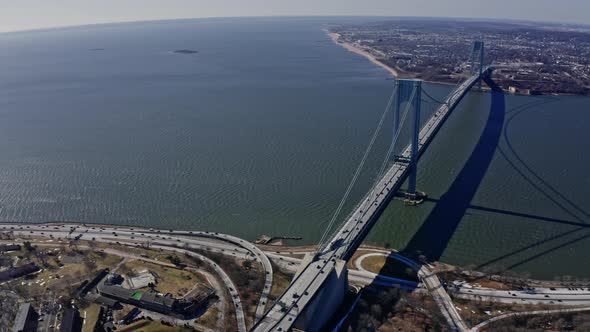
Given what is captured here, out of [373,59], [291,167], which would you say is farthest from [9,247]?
[373,59]

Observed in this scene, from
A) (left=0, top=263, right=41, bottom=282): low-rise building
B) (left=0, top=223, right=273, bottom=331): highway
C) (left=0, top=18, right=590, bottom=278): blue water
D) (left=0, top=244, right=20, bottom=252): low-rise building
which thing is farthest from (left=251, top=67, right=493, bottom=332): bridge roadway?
(left=0, top=244, right=20, bottom=252): low-rise building

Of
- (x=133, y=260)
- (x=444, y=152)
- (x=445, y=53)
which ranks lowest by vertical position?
(x=133, y=260)

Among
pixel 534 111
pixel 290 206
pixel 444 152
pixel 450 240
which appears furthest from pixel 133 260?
pixel 534 111

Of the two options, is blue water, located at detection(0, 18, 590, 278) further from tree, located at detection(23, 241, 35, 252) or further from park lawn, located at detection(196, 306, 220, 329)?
park lawn, located at detection(196, 306, 220, 329)

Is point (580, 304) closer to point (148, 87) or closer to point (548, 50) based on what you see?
point (148, 87)

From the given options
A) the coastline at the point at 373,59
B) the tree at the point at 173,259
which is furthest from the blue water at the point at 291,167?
the coastline at the point at 373,59

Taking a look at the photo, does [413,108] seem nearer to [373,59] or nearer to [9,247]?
[9,247]
